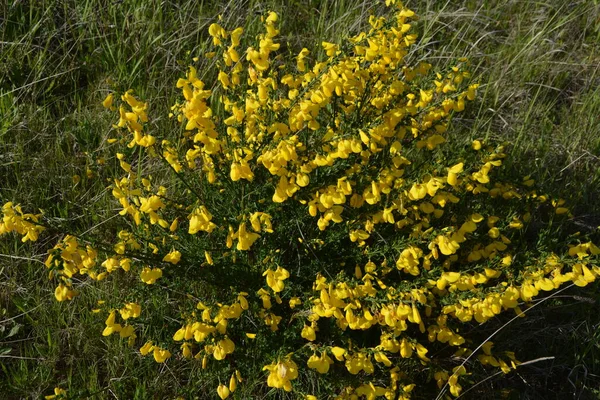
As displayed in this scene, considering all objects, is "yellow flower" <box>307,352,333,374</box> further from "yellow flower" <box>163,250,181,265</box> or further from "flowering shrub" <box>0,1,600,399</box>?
"yellow flower" <box>163,250,181,265</box>

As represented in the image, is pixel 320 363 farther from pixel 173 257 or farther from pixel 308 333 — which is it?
pixel 173 257

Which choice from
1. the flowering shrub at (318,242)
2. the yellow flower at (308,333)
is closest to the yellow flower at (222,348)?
the flowering shrub at (318,242)

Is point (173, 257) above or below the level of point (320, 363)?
above

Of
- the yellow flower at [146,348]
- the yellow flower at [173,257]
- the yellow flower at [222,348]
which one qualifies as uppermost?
the yellow flower at [173,257]

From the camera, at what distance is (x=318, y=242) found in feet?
8.43

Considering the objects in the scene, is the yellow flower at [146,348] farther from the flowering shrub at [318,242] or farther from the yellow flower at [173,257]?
the yellow flower at [173,257]

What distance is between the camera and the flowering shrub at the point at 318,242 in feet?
7.45

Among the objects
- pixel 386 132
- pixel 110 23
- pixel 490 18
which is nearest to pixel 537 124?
pixel 490 18

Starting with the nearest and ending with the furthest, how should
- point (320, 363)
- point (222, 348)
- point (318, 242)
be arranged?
point (320, 363) < point (222, 348) < point (318, 242)

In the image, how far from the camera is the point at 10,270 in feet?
9.79

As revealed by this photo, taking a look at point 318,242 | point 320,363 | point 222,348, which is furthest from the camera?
point 318,242

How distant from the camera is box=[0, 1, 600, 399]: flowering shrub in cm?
227

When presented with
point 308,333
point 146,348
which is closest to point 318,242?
point 308,333

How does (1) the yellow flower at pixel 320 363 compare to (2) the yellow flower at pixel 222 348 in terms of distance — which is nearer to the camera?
(1) the yellow flower at pixel 320 363
